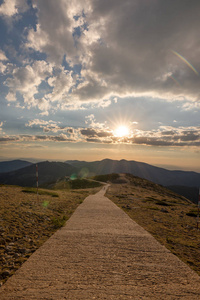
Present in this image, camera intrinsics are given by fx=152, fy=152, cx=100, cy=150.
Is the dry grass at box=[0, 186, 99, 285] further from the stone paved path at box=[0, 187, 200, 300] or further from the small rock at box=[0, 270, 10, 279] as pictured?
the stone paved path at box=[0, 187, 200, 300]

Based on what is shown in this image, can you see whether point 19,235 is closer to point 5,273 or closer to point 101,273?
point 5,273

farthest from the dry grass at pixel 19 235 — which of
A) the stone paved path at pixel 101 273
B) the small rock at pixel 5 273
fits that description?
the stone paved path at pixel 101 273

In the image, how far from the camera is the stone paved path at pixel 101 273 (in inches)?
184

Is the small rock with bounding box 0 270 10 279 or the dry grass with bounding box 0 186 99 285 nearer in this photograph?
the small rock with bounding box 0 270 10 279

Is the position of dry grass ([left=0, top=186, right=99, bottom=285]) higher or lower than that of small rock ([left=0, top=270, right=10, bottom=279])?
lower

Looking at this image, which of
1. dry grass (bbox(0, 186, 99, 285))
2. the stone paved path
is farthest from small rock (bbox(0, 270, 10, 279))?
the stone paved path

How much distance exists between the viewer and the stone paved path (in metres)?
4.66

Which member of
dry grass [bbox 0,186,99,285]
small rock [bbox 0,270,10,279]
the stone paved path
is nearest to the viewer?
the stone paved path

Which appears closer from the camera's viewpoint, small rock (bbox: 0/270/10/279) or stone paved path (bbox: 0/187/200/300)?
stone paved path (bbox: 0/187/200/300)

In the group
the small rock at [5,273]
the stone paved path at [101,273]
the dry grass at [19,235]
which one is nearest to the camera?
the stone paved path at [101,273]

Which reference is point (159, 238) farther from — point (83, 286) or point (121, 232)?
point (83, 286)

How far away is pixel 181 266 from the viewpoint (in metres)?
6.36

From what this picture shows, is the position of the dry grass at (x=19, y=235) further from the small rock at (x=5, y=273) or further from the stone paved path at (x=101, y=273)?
the stone paved path at (x=101, y=273)

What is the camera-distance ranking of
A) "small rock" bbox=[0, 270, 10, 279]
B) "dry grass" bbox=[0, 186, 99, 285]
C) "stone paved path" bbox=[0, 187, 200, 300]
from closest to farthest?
"stone paved path" bbox=[0, 187, 200, 300], "small rock" bbox=[0, 270, 10, 279], "dry grass" bbox=[0, 186, 99, 285]
